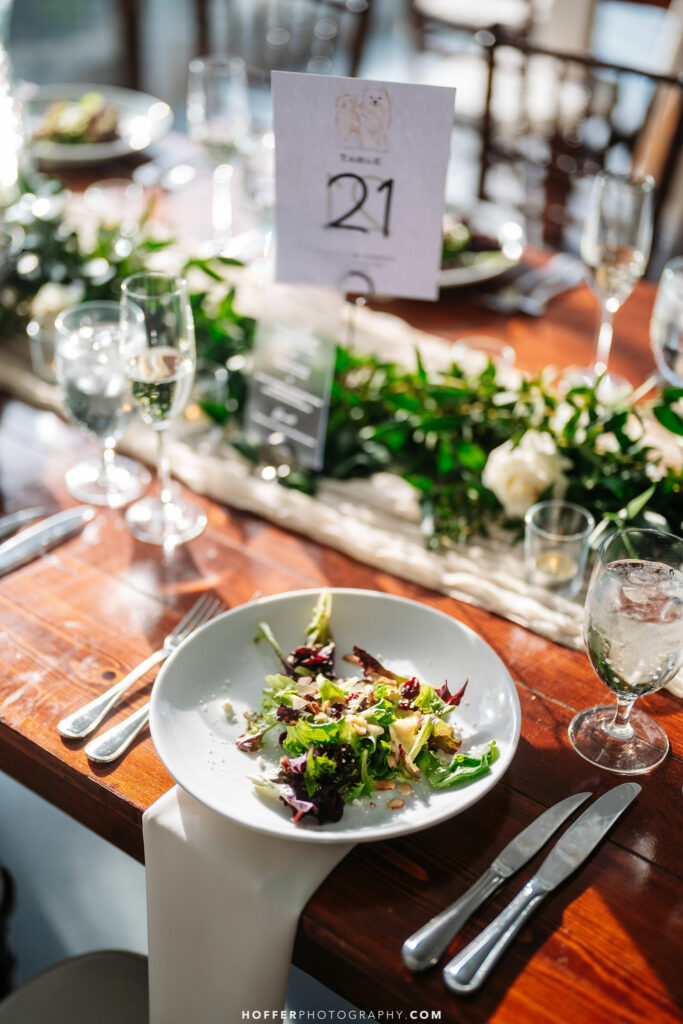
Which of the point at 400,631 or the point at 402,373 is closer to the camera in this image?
the point at 400,631

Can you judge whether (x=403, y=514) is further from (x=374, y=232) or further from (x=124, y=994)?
(x=124, y=994)

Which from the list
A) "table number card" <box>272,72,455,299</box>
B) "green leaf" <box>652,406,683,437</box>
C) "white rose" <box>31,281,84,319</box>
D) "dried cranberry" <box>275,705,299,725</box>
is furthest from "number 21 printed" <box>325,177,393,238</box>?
"dried cranberry" <box>275,705,299,725</box>

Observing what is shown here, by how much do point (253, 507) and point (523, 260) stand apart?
0.85 meters

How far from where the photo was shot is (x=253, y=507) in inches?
46.3

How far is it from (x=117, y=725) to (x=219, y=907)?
20 cm

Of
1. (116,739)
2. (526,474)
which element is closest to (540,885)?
(116,739)

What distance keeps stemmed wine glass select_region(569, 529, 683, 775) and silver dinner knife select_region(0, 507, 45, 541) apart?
656 millimetres

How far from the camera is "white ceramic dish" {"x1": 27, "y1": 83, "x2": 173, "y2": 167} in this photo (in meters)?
1.99

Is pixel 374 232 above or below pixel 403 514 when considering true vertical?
above

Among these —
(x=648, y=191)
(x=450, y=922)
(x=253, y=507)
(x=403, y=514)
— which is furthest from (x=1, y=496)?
(x=648, y=191)

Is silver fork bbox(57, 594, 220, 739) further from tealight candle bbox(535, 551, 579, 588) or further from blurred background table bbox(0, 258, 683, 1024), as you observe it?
tealight candle bbox(535, 551, 579, 588)

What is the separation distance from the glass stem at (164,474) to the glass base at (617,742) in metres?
0.55

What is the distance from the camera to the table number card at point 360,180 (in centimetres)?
103

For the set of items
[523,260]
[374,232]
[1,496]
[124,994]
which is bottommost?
[124,994]
